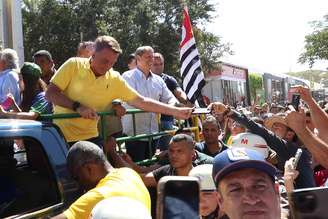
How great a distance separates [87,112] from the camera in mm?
4062

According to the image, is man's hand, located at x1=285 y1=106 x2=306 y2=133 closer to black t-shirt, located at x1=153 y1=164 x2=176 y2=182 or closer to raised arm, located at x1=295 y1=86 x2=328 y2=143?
raised arm, located at x1=295 y1=86 x2=328 y2=143

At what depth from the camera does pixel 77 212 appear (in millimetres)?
2900

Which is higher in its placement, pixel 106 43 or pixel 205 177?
pixel 106 43

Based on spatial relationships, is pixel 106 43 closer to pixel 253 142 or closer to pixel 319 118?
pixel 253 142

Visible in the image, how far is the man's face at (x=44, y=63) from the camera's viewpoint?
573 centimetres

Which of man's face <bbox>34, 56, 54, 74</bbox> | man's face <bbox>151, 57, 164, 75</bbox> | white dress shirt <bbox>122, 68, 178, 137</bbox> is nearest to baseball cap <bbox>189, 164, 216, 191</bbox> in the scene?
white dress shirt <bbox>122, 68, 178, 137</bbox>

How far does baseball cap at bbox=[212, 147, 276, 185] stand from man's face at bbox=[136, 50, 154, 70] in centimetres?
398

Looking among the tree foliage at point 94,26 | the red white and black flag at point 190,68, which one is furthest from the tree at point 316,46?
the red white and black flag at point 190,68

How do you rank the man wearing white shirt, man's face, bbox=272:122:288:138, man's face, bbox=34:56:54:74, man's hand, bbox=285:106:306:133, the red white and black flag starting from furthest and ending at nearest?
the red white and black flag → man's face, bbox=34:56:54:74 → the man wearing white shirt → man's face, bbox=272:122:288:138 → man's hand, bbox=285:106:306:133

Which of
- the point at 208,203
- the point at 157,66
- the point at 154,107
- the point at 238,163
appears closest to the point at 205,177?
the point at 208,203

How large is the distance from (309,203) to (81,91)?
10.2 ft

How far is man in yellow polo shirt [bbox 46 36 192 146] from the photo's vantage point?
4.20 metres

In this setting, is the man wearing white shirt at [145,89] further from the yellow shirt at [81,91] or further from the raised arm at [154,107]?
the yellow shirt at [81,91]

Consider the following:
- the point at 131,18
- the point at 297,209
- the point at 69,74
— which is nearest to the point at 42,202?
the point at 69,74
